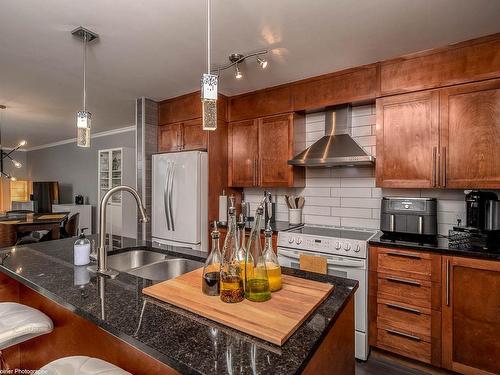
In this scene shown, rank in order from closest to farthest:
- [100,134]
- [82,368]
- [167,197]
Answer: [82,368] → [167,197] → [100,134]

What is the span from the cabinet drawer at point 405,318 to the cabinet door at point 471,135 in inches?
38.4

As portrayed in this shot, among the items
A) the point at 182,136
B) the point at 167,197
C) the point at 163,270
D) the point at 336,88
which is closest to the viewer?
the point at 163,270

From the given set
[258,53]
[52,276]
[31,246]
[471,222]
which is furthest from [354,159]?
[31,246]

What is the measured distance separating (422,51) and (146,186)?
3.07 meters

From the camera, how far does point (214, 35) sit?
1.98 meters

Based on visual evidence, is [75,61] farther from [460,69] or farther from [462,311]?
[462,311]

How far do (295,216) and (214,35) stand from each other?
1.93 metres

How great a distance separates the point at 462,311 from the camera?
1.88 meters

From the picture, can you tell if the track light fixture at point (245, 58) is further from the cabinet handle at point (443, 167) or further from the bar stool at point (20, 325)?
the bar stool at point (20, 325)

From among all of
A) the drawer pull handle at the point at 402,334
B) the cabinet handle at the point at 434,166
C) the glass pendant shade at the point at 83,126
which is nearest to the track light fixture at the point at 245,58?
the glass pendant shade at the point at 83,126

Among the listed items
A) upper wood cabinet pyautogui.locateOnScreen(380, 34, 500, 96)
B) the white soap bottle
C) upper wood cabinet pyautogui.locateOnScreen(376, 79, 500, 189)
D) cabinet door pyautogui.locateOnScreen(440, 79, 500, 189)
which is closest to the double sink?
the white soap bottle

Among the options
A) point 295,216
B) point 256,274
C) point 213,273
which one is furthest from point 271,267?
point 295,216

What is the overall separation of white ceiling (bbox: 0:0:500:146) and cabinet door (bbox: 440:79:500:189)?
40 cm

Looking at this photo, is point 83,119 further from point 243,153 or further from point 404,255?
point 404,255
